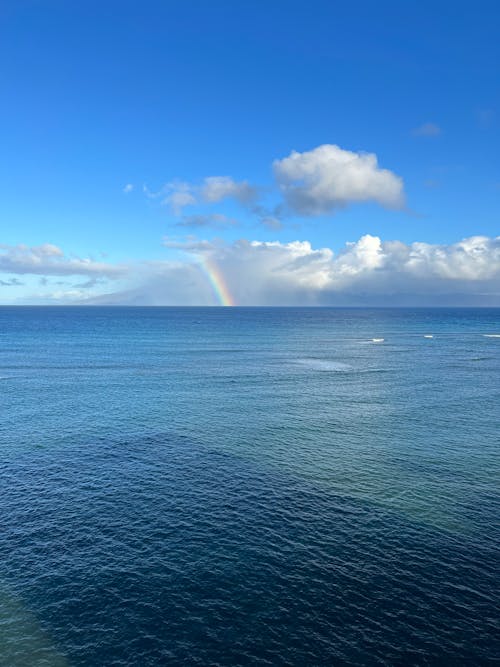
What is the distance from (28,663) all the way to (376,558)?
36822 mm

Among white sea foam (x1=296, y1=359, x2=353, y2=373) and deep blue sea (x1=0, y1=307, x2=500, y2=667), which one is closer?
deep blue sea (x1=0, y1=307, x2=500, y2=667)

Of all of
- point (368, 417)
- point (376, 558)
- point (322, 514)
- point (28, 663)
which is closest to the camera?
point (28, 663)

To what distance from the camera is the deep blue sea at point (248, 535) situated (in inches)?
1706

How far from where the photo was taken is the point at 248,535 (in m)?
59.7

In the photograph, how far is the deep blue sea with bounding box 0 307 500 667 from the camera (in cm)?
4334

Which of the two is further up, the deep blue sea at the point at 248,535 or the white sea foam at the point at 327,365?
the white sea foam at the point at 327,365

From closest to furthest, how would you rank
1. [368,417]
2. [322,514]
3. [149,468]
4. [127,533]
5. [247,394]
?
[127,533] < [322,514] < [149,468] < [368,417] < [247,394]

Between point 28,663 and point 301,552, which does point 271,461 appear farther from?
point 28,663

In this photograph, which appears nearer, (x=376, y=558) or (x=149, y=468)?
(x=376, y=558)

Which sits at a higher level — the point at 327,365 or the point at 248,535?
the point at 327,365

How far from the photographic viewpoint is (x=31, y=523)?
6178cm

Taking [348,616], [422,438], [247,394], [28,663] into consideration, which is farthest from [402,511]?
[247,394]

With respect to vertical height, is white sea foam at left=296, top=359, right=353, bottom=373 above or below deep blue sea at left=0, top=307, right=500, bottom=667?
above

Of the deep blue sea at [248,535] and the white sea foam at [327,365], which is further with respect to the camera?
the white sea foam at [327,365]
